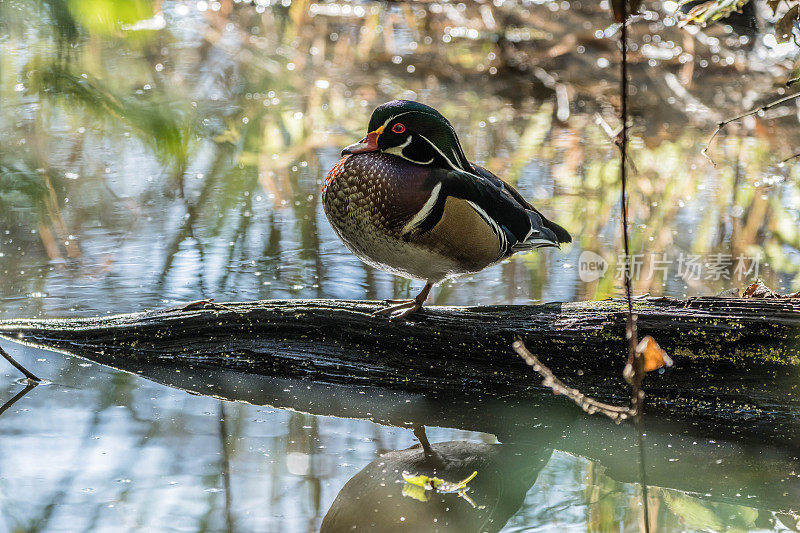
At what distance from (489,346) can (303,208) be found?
217cm

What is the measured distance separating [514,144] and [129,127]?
524 centimetres

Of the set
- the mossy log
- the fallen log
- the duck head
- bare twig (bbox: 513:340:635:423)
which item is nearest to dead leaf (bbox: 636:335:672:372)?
bare twig (bbox: 513:340:635:423)

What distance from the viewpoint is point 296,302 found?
120 inches

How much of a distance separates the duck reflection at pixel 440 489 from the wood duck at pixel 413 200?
58 cm

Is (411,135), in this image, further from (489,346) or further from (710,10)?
(710,10)

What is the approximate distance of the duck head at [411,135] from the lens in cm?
277

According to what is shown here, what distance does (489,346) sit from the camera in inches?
114

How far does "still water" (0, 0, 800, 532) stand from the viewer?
2.08m

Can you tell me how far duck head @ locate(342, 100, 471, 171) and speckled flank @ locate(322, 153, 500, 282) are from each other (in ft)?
0.12

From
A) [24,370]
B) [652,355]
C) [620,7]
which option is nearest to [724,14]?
[652,355]

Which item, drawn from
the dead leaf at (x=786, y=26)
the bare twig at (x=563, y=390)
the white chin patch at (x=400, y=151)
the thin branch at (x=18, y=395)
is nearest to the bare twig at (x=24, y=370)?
the thin branch at (x=18, y=395)

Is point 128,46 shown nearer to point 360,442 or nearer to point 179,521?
point 179,521

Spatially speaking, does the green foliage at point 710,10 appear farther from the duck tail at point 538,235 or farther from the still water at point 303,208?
the duck tail at point 538,235

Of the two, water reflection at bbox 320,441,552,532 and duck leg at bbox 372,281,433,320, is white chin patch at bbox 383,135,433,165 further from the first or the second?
water reflection at bbox 320,441,552,532
